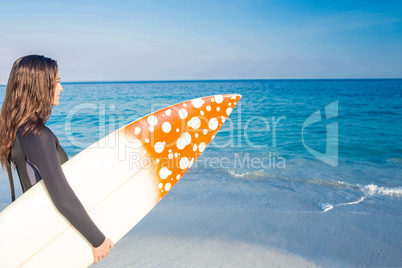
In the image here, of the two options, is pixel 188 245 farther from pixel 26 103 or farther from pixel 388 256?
pixel 26 103

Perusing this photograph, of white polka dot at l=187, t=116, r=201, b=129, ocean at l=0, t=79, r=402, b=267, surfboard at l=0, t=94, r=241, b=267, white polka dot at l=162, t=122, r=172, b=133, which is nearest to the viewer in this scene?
surfboard at l=0, t=94, r=241, b=267

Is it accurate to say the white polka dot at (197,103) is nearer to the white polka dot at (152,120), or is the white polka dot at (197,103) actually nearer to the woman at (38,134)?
the white polka dot at (152,120)

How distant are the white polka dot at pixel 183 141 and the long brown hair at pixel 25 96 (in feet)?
3.65

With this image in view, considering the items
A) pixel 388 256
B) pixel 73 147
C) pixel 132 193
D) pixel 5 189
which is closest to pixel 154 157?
pixel 132 193

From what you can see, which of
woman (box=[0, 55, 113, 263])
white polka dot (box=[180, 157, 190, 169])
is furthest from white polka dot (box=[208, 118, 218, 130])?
woman (box=[0, 55, 113, 263])

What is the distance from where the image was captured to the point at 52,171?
3.79ft

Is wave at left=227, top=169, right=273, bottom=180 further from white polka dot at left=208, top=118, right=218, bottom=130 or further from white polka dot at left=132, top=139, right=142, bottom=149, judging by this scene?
white polka dot at left=132, top=139, right=142, bottom=149

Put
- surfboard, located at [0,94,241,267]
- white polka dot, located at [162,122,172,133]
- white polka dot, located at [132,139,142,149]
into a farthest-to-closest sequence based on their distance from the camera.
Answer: white polka dot, located at [162,122,172,133], white polka dot, located at [132,139,142,149], surfboard, located at [0,94,241,267]

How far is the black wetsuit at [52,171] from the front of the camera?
115cm

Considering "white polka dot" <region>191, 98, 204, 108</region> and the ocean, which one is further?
the ocean

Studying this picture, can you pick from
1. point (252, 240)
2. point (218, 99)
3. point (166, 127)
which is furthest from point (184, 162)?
point (252, 240)

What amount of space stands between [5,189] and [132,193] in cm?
305

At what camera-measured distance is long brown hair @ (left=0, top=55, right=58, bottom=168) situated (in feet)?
4.06

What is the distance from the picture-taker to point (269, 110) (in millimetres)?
14008
